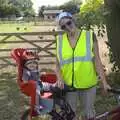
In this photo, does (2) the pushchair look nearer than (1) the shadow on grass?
Yes

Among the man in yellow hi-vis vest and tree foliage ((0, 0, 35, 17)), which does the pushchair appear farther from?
tree foliage ((0, 0, 35, 17))

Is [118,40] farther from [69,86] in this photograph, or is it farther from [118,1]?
[69,86]

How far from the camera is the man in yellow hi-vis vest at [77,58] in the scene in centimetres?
580

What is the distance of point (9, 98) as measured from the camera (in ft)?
37.0

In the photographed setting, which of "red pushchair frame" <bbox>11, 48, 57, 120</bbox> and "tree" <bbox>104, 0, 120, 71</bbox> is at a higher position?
"tree" <bbox>104, 0, 120, 71</bbox>

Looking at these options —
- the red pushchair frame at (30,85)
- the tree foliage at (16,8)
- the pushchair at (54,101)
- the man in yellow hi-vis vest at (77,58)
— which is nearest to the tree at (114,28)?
the red pushchair frame at (30,85)

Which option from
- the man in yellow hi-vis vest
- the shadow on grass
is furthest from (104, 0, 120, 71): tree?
the man in yellow hi-vis vest

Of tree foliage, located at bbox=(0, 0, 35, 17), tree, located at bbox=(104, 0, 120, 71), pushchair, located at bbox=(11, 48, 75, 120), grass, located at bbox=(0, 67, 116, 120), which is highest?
tree foliage, located at bbox=(0, 0, 35, 17)

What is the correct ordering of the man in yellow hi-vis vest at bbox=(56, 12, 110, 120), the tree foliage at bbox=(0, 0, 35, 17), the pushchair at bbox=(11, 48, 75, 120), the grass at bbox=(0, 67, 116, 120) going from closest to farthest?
the man in yellow hi-vis vest at bbox=(56, 12, 110, 120)
the pushchair at bbox=(11, 48, 75, 120)
the grass at bbox=(0, 67, 116, 120)
the tree foliage at bbox=(0, 0, 35, 17)

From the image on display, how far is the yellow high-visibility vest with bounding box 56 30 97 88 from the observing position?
5824mm

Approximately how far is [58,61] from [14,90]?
6.56 m

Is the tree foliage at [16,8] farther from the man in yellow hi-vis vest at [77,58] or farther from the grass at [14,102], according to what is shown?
the man in yellow hi-vis vest at [77,58]

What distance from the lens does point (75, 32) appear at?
19.1ft


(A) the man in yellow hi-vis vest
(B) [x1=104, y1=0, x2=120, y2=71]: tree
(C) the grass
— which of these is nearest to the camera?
(A) the man in yellow hi-vis vest
